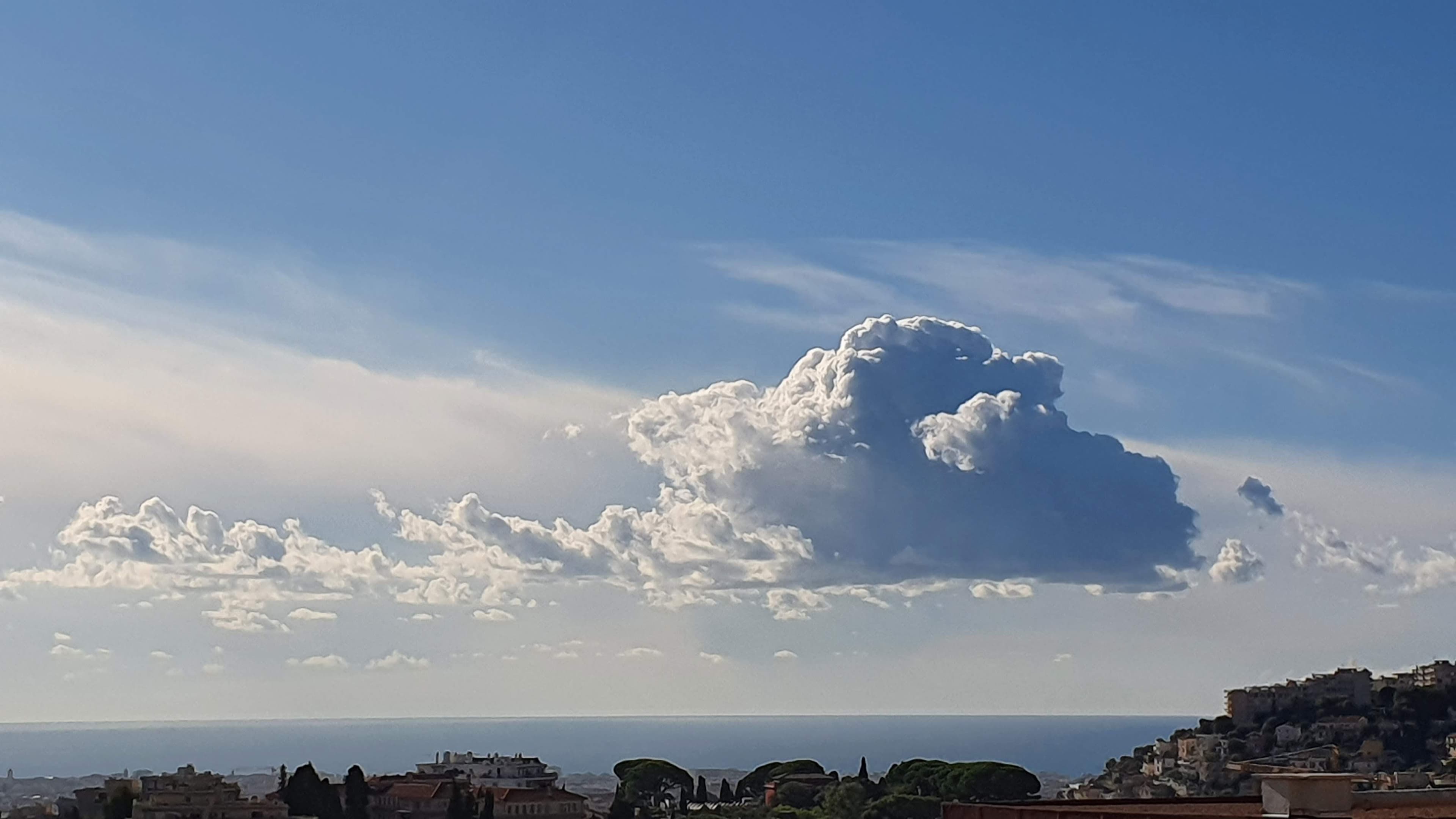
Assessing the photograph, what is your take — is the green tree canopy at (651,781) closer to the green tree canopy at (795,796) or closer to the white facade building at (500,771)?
the green tree canopy at (795,796)

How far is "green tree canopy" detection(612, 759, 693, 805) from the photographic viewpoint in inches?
4345

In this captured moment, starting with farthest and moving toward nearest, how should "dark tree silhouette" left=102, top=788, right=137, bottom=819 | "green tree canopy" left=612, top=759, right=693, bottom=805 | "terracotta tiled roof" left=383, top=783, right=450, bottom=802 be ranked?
"green tree canopy" left=612, top=759, right=693, bottom=805 < "terracotta tiled roof" left=383, top=783, right=450, bottom=802 < "dark tree silhouette" left=102, top=788, right=137, bottom=819

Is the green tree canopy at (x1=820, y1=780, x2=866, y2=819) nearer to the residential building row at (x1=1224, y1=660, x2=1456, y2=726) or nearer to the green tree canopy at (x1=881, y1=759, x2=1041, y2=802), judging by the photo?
the green tree canopy at (x1=881, y1=759, x2=1041, y2=802)

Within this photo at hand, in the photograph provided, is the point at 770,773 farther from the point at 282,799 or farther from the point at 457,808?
the point at 282,799

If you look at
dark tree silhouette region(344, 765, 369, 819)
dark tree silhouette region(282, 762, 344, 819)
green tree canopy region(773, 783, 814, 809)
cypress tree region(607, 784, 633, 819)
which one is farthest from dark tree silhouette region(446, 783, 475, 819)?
green tree canopy region(773, 783, 814, 809)

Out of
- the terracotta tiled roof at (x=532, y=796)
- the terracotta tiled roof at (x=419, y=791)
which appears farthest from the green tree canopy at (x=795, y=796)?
the terracotta tiled roof at (x=419, y=791)

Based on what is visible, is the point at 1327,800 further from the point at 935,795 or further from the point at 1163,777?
the point at 1163,777

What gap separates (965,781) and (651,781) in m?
23.6

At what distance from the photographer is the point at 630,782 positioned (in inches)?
4382

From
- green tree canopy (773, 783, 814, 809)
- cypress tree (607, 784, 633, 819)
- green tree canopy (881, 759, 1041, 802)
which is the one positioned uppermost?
green tree canopy (881, 759, 1041, 802)

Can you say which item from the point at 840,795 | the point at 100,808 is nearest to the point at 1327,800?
the point at 840,795

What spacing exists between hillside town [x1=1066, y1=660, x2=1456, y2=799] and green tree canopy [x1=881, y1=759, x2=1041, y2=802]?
1392 cm

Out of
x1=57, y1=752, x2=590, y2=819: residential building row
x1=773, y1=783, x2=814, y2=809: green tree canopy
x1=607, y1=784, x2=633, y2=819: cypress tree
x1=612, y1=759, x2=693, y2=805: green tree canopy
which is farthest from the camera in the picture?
x1=612, y1=759, x2=693, y2=805: green tree canopy

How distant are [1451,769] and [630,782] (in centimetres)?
5632
